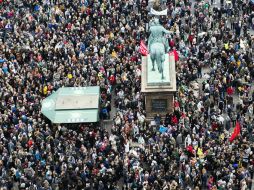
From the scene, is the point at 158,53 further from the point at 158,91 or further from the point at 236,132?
the point at 236,132

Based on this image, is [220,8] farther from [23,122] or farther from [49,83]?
[23,122]

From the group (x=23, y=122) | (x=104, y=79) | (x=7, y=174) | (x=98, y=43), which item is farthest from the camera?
(x=98, y=43)

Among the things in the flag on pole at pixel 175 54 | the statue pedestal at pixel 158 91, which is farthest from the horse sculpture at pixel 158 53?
the flag on pole at pixel 175 54

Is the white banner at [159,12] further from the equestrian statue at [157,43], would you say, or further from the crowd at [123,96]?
the equestrian statue at [157,43]

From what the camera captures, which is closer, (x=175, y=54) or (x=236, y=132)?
(x=236, y=132)

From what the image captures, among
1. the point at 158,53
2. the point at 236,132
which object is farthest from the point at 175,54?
the point at 236,132

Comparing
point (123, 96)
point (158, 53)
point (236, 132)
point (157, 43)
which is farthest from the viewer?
point (123, 96)

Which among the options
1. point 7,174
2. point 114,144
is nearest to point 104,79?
point 114,144

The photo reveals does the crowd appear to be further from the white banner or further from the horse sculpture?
the horse sculpture
